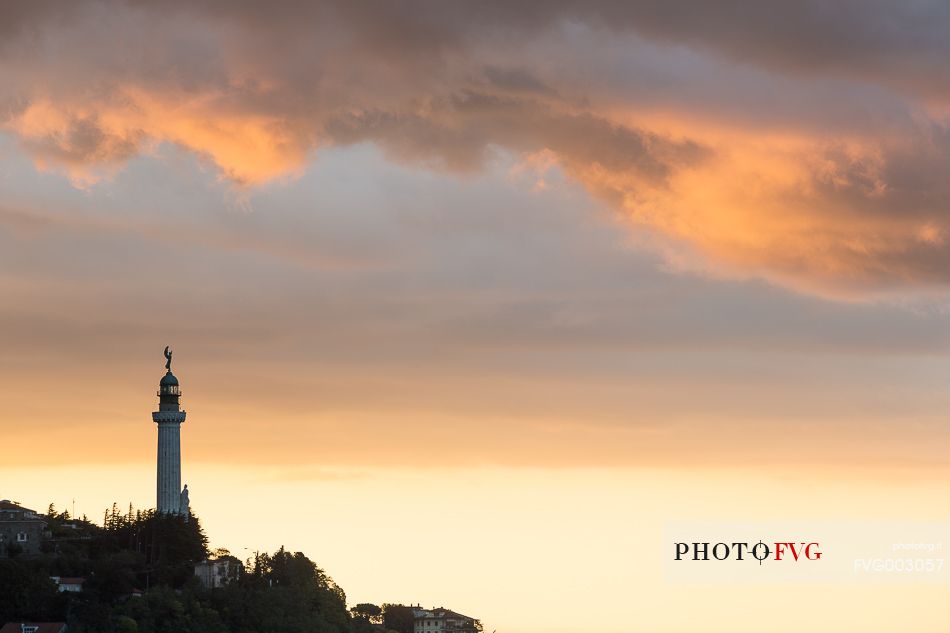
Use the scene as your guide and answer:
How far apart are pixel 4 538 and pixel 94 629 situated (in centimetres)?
2306

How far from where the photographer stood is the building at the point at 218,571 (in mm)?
154125

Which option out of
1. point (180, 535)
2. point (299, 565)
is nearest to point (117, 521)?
point (180, 535)

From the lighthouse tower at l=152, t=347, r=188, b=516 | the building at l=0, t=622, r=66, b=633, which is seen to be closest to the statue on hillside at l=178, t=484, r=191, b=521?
the lighthouse tower at l=152, t=347, r=188, b=516

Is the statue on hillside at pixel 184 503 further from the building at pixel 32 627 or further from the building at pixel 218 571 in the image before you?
the building at pixel 32 627

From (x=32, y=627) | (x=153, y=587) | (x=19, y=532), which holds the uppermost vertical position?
(x=19, y=532)

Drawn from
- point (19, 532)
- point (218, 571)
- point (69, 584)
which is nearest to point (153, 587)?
point (69, 584)

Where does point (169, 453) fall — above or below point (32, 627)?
above

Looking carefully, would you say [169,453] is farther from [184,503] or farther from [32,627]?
[32,627]

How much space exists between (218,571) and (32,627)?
26836 millimetres

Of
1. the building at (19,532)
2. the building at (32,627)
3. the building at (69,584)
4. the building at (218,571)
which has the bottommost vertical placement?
the building at (32,627)

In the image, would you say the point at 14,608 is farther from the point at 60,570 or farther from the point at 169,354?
the point at 169,354

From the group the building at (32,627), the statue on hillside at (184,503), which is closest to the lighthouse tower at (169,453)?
the statue on hillside at (184,503)

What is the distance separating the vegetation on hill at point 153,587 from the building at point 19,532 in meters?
1.59

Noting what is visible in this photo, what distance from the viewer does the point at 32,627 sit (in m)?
134
